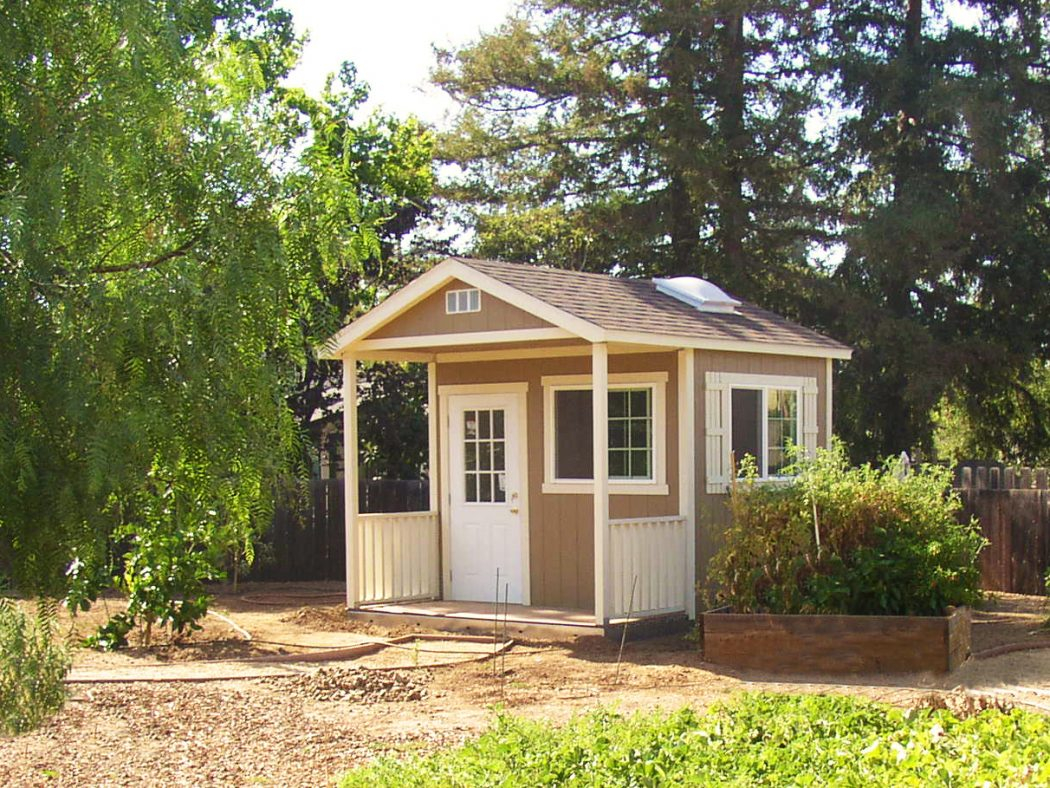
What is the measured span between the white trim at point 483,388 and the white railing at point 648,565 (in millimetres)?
2239

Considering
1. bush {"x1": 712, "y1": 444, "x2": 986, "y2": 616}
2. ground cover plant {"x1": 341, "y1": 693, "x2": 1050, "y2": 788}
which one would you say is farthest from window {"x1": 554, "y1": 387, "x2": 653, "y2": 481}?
ground cover plant {"x1": 341, "y1": 693, "x2": 1050, "y2": 788}

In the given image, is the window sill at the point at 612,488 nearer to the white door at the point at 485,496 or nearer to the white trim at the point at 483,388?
the white door at the point at 485,496

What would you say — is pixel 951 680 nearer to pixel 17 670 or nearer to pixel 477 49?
pixel 17 670

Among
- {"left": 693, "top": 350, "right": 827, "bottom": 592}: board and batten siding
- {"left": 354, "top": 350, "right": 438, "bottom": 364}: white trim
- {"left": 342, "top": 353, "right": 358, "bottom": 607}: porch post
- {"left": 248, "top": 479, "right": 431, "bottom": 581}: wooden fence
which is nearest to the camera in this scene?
{"left": 693, "top": 350, "right": 827, "bottom": 592}: board and batten siding

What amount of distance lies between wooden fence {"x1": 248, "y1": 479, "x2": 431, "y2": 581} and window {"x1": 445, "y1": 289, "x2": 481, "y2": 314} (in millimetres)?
5636

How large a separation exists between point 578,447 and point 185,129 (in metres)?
9.16

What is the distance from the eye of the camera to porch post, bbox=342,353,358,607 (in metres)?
13.3

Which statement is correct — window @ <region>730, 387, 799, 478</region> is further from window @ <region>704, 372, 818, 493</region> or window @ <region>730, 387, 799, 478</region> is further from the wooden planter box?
the wooden planter box

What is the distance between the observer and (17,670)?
4461 mm

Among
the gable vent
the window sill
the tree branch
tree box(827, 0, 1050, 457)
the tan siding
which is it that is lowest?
the window sill

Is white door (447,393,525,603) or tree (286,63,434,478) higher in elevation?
tree (286,63,434,478)

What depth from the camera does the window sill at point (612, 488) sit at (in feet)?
41.5

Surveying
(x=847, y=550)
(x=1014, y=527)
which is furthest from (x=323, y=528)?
(x=847, y=550)

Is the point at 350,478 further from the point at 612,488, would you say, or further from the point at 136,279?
the point at 136,279
